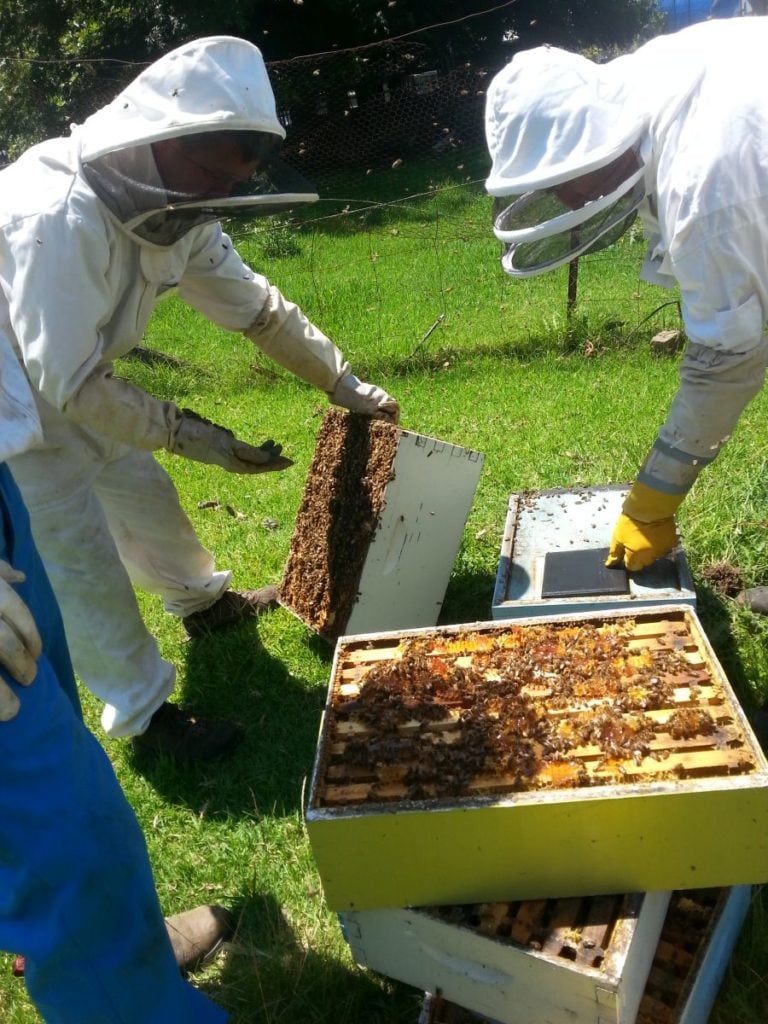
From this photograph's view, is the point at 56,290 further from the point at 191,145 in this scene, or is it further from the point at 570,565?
the point at 570,565

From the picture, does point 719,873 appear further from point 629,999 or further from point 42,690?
point 42,690

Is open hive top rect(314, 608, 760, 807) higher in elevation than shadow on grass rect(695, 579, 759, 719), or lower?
higher

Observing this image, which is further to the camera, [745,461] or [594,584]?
[745,461]

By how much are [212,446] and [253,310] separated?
67 cm

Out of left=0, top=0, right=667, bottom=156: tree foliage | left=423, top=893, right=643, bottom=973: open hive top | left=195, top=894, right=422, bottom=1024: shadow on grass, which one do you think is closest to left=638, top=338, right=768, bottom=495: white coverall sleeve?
left=423, top=893, right=643, bottom=973: open hive top

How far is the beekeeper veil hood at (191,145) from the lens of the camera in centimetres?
240

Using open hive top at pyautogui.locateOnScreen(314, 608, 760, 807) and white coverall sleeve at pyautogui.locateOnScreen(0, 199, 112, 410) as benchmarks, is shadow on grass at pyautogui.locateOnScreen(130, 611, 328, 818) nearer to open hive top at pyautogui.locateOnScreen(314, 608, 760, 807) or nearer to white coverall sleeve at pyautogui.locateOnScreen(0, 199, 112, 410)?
open hive top at pyautogui.locateOnScreen(314, 608, 760, 807)

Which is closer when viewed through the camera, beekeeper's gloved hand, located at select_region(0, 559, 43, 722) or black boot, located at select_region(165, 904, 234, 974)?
beekeeper's gloved hand, located at select_region(0, 559, 43, 722)

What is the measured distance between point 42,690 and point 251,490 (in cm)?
347

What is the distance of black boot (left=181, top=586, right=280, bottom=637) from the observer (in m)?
3.89

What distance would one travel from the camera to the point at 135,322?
2941 mm

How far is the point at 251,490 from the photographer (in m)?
5.16

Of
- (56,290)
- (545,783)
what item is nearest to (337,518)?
(56,290)

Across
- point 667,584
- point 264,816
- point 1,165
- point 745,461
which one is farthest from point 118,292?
point 1,165
